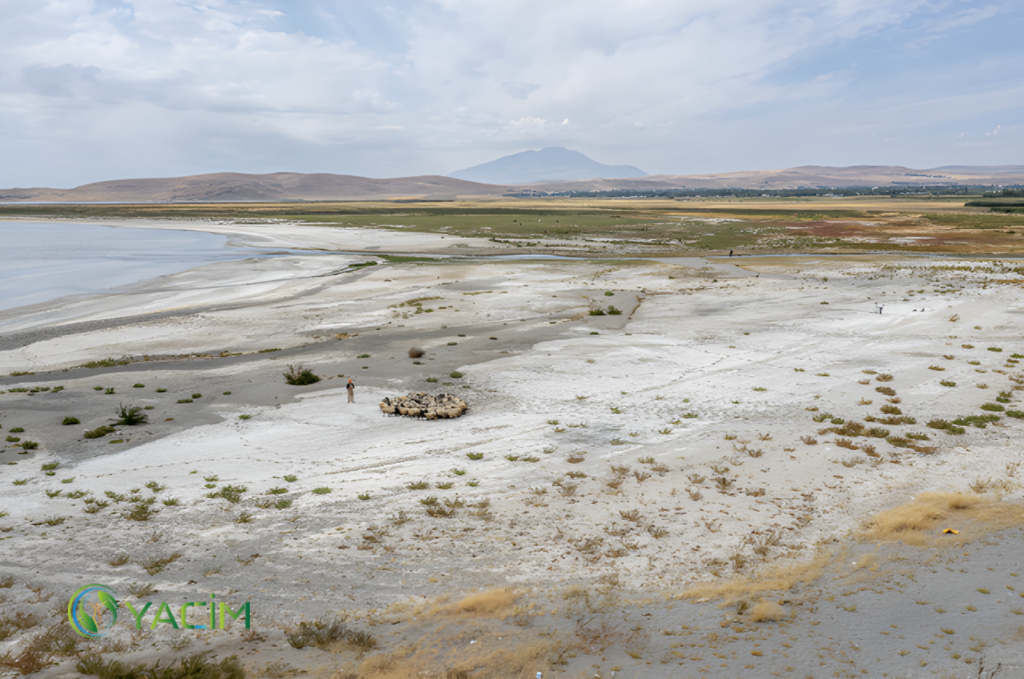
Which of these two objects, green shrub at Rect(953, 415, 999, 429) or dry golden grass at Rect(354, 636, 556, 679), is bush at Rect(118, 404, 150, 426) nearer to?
dry golden grass at Rect(354, 636, 556, 679)

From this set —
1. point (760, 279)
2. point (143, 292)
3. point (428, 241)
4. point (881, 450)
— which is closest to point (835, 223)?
point (760, 279)

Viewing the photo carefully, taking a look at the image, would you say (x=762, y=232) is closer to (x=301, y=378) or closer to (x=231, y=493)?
(x=301, y=378)

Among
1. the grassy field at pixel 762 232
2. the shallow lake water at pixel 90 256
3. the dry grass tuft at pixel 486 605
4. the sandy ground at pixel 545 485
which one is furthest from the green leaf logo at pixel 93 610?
the grassy field at pixel 762 232

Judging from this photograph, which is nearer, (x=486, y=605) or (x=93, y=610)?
(x=93, y=610)

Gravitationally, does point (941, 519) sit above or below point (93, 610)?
below

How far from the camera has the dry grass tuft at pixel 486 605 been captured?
10594mm

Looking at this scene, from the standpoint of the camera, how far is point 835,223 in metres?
108

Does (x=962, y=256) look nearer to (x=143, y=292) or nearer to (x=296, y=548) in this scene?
(x=296, y=548)

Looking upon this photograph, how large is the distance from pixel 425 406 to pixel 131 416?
1163 centimetres

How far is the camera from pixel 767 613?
10414mm

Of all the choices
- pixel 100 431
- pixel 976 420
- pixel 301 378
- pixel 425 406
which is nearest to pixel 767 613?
pixel 425 406

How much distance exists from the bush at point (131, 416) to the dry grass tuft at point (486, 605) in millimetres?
17165

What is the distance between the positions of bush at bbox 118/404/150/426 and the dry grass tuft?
1716 centimetres

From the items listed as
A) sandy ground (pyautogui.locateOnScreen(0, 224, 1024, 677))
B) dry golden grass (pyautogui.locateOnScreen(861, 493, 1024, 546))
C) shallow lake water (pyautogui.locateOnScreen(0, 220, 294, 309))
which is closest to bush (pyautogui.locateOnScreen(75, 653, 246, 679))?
sandy ground (pyautogui.locateOnScreen(0, 224, 1024, 677))
